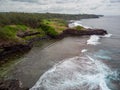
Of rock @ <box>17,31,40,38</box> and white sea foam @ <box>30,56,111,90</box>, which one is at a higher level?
white sea foam @ <box>30,56,111,90</box>

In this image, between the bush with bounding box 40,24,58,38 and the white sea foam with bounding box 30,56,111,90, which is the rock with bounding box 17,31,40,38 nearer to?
the bush with bounding box 40,24,58,38

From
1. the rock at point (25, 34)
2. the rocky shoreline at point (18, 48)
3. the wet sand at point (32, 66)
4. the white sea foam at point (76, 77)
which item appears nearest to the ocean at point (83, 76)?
the white sea foam at point (76, 77)

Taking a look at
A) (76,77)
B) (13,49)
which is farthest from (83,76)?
(13,49)

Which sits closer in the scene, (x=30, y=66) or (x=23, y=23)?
(x=30, y=66)

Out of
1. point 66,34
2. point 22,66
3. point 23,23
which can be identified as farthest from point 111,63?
point 23,23

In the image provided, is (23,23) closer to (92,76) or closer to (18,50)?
(18,50)

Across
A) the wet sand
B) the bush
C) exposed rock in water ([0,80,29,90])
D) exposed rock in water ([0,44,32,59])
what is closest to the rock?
the bush

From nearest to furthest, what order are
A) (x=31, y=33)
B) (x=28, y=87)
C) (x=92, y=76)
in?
(x=28, y=87)
(x=92, y=76)
(x=31, y=33)

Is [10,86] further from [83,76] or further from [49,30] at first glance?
[49,30]

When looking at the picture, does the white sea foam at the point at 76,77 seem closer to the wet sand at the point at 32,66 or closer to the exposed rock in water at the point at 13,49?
the wet sand at the point at 32,66
